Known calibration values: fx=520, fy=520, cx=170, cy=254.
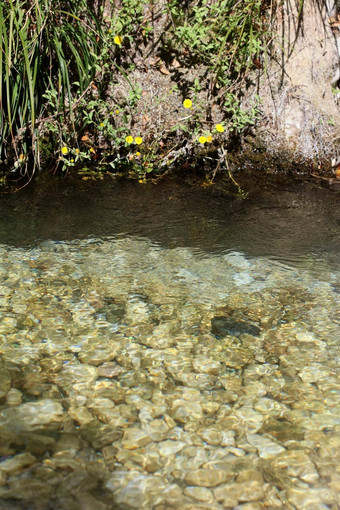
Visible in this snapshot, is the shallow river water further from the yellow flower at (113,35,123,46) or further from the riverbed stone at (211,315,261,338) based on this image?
the yellow flower at (113,35,123,46)

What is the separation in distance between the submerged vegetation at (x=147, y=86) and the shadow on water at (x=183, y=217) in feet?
1.13

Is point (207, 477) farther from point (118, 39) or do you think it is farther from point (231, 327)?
point (118, 39)

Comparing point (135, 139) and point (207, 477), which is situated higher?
point (135, 139)

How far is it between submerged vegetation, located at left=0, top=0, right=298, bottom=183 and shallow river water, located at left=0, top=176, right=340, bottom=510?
28.3 inches

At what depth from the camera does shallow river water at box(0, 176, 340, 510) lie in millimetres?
1485

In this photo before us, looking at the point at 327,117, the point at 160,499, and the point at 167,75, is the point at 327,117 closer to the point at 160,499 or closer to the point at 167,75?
the point at 167,75

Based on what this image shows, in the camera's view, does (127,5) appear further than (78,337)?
Yes

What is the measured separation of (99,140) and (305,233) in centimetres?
179

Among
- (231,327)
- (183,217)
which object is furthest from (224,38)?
(231,327)

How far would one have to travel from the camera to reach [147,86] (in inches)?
162

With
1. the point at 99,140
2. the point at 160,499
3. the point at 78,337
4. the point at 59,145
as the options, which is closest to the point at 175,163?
the point at 99,140

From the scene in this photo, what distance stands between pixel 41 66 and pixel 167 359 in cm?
264

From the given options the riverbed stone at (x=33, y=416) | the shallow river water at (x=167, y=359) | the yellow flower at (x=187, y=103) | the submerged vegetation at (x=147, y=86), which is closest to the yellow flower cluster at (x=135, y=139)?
the submerged vegetation at (x=147, y=86)

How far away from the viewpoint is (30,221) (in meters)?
3.15
